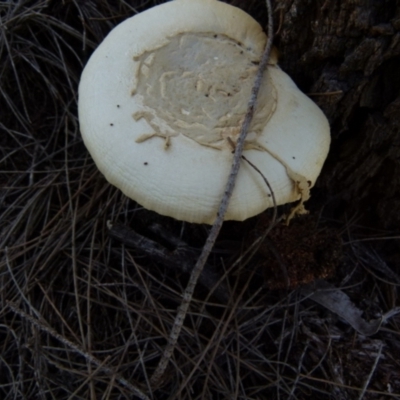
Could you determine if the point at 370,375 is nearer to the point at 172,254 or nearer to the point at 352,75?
the point at 172,254

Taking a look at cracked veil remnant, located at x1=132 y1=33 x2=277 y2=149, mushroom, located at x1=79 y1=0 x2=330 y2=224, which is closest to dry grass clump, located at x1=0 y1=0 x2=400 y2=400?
mushroom, located at x1=79 y1=0 x2=330 y2=224

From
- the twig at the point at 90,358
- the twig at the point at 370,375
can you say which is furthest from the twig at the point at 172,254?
the twig at the point at 370,375

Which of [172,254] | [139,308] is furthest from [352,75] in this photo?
[139,308]

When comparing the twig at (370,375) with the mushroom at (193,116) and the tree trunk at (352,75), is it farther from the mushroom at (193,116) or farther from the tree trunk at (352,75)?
the mushroom at (193,116)

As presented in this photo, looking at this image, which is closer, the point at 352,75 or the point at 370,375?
the point at 352,75

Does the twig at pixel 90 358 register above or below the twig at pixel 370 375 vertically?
below

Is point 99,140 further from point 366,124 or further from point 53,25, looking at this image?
point 53,25

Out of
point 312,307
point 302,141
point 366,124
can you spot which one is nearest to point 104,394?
point 312,307
